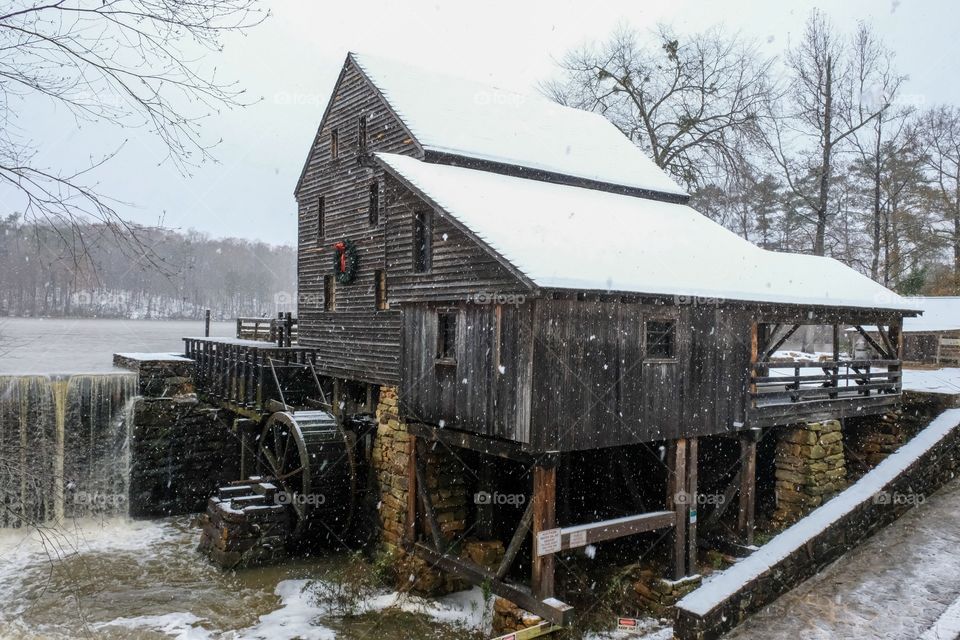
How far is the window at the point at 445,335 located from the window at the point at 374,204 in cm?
532

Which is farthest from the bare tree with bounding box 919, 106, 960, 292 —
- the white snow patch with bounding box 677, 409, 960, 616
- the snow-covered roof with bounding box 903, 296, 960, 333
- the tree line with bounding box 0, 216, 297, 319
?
the tree line with bounding box 0, 216, 297, 319

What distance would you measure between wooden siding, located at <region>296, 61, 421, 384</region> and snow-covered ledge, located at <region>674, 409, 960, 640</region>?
8.46 metres

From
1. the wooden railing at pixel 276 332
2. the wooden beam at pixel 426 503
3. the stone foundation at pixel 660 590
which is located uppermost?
the wooden railing at pixel 276 332

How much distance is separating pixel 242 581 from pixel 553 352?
8256 millimetres

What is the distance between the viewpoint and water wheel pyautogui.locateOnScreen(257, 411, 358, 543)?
46.5ft

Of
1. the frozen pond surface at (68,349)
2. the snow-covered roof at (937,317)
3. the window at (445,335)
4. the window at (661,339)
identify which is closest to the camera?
the window at (661,339)

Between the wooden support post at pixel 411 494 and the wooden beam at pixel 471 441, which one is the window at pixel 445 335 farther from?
the wooden support post at pixel 411 494

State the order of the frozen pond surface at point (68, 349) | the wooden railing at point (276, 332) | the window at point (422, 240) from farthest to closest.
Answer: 1. the frozen pond surface at point (68, 349)
2. the wooden railing at point (276, 332)
3. the window at point (422, 240)

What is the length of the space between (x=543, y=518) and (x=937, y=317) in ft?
74.8

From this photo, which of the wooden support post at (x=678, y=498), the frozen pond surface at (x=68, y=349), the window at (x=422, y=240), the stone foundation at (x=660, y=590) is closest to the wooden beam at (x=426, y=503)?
the window at (x=422, y=240)

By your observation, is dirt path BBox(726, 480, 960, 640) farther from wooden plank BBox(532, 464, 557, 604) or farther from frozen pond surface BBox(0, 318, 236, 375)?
frozen pond surface BBox(0, 318, 236, 375)

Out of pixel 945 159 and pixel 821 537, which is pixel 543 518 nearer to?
pixel 821 537

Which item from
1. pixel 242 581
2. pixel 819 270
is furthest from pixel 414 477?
pixel 819 270

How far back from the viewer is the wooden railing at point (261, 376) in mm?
17156
